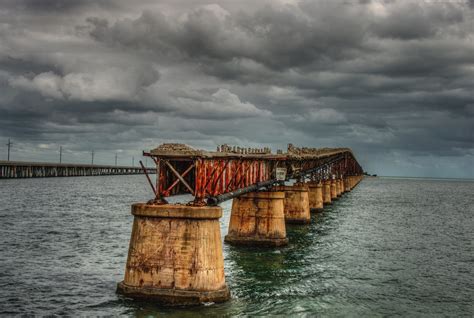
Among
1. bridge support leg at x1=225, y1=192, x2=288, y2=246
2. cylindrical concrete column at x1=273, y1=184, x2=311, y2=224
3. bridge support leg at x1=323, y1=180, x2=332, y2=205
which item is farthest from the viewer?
bridge support leg at x1=323, y1=180, x2=332, y2=205

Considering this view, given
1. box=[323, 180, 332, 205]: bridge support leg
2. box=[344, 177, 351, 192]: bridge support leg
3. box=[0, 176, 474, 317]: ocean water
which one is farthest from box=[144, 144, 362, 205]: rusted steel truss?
box=[344, 177, 351, 192]: bridge support leg

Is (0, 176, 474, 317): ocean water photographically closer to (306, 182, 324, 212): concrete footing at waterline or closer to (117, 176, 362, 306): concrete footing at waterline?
(117, 176, 362, 306): concrete footing at waterline

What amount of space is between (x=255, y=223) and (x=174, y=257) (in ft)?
64.9

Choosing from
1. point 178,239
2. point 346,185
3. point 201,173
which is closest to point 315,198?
point 201,173

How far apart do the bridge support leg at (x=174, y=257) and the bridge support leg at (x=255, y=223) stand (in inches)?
727

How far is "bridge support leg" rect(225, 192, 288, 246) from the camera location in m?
40.8

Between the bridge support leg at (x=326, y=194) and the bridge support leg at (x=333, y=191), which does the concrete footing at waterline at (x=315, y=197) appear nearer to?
the bridge support leg at (x=326, y=194)

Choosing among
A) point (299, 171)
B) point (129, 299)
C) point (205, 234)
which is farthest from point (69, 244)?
point (299, 171)

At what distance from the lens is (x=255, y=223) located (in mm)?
41031

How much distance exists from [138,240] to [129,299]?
2892 millimetres

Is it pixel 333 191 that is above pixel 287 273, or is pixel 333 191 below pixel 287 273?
above

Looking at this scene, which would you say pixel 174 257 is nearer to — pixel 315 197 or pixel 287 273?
pixel 287 273

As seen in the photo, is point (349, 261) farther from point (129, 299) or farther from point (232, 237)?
point (129, 299)

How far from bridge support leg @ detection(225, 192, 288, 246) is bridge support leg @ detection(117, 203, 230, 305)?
727 inches
